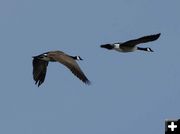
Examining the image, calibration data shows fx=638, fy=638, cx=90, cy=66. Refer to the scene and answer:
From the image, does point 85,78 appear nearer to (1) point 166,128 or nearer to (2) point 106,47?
(2) point 106,47

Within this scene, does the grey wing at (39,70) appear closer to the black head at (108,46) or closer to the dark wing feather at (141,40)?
the black head at (108,46)

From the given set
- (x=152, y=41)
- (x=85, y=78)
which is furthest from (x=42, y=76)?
(x=152, y=41)

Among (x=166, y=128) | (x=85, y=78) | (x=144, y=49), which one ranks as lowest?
(x=166, y=128)

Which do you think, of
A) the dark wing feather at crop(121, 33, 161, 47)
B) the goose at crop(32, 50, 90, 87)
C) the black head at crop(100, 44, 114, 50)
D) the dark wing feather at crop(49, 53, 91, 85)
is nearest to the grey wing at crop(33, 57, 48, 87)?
the goose at crop(32, 50, 90, 87)

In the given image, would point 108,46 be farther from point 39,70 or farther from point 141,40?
point 39,70

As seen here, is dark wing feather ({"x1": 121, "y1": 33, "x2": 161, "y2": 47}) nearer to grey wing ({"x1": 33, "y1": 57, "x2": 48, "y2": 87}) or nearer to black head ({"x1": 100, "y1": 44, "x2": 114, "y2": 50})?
black head ({"x1": 100, "y1": 44, "x2": 114, "y2": 50})

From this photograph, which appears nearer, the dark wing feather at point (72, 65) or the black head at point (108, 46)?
the dark wing feather at point (72, 65)

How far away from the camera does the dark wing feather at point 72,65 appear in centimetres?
2436

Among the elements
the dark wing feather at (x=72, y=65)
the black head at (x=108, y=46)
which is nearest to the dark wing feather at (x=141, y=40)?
the black head at (x=108, y=46)

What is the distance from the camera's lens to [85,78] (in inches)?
960

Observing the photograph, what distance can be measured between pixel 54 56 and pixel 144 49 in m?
5.63

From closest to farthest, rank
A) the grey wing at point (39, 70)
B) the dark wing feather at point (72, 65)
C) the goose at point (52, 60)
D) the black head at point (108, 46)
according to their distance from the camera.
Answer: the dark wing feather at point (72, 65) < the goose at point (52, 60) < the black head at point (108, 46) < the grey wing at point (39, 70)

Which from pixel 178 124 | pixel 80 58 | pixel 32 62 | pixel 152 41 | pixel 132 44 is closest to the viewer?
pixel 178 124

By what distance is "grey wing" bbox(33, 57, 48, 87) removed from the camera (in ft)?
93.7
